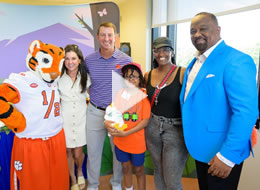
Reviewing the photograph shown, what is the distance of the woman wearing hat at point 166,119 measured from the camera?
1.43 metres

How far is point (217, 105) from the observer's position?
1.12 m

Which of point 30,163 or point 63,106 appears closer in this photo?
point 30,163

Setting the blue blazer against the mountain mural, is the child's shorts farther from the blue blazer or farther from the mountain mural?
the mountain mural

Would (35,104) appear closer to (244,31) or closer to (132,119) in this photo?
(132,119)

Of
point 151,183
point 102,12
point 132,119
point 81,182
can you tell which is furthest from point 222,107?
point 102,12

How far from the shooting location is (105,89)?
1.85 metres

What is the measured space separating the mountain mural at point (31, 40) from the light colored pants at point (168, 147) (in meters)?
2.33

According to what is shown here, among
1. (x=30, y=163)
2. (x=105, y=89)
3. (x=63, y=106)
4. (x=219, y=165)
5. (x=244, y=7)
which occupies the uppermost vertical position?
(x=244, y=7)

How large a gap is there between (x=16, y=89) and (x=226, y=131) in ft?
4.78

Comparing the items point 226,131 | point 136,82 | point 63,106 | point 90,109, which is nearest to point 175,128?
point 226,131

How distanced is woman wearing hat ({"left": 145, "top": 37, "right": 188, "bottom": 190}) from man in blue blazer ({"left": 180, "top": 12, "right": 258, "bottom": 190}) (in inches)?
5.0

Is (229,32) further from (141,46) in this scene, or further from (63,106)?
(63,106)

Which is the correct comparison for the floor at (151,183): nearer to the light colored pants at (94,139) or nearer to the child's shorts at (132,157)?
the light colored pants at (94,139)

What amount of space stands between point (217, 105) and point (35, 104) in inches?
51.2
